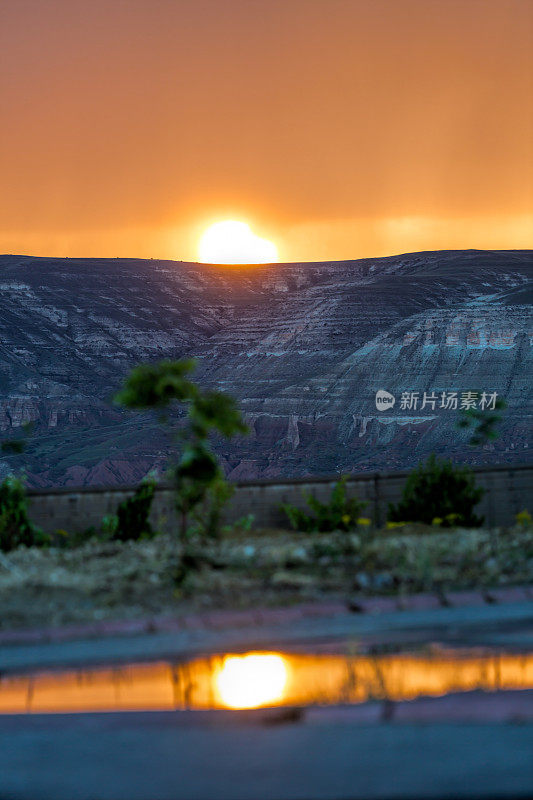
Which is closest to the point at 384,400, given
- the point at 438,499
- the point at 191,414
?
the point at 438,499

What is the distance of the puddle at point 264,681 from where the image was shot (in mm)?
6820

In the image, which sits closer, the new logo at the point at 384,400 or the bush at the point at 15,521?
the bush at the point at 15,521

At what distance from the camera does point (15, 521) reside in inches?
530

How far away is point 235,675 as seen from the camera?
24.5 ft

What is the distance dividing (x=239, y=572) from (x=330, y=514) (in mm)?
3857

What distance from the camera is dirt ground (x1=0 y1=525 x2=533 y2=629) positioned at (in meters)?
9.62

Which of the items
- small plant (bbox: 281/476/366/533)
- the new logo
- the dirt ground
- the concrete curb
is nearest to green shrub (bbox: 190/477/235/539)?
the dirt ground

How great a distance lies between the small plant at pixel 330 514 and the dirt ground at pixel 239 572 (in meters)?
1.86

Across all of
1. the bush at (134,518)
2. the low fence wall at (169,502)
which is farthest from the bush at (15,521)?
the bush at (134,518)

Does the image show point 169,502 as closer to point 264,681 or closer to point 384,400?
point 264,681

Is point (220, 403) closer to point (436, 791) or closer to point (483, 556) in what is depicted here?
point (483, 556)

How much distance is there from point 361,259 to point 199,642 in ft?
393

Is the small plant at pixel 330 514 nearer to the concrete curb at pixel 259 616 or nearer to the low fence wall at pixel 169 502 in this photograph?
the low fence wall at pixel 169 502

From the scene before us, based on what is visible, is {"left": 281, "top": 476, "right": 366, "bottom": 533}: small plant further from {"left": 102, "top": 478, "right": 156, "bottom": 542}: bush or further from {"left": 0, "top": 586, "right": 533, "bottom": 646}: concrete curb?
{"left": 0, "top": 586, "right": 533, "bottom": 646}: concrete curb
